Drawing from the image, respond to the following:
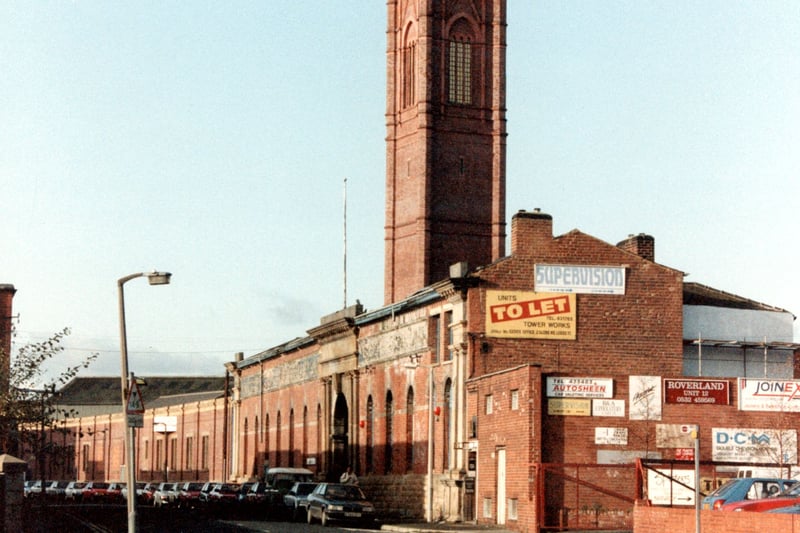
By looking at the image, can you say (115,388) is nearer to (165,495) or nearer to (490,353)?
(165,495)

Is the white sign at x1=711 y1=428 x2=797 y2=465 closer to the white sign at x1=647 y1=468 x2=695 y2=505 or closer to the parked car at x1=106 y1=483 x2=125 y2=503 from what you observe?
the white sign at x1=647 y1=468 x2=695 y2=505

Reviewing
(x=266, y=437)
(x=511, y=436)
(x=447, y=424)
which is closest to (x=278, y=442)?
(x=266, y=437)

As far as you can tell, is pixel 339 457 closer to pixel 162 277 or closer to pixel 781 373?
pixel 781 373

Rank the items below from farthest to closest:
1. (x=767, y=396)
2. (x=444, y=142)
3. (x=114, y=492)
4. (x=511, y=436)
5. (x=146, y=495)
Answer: (x=114, y=492) → (x=444, y=142) → (x=146, y=495) → (x=511, y=436) → (x=767, y=396)

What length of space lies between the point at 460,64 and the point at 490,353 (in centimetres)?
3732

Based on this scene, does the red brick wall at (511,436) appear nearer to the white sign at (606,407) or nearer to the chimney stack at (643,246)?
the white sign at (606,407)

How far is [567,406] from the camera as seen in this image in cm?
4812

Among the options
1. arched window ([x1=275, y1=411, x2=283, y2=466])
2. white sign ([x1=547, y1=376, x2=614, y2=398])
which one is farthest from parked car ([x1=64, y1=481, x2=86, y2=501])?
white sign ([x1=547, y1=376, x2=614, y2=398])

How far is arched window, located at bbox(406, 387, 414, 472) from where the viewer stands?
64625 mm

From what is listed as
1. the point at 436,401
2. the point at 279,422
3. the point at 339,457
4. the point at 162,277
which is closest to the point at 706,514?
the point at 162,277

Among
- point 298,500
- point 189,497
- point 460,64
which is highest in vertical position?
point 460,64

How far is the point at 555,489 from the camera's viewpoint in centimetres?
4731

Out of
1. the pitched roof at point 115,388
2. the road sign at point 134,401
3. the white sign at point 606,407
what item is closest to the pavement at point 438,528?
the white sign at point 606,407

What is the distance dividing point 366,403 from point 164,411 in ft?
197
